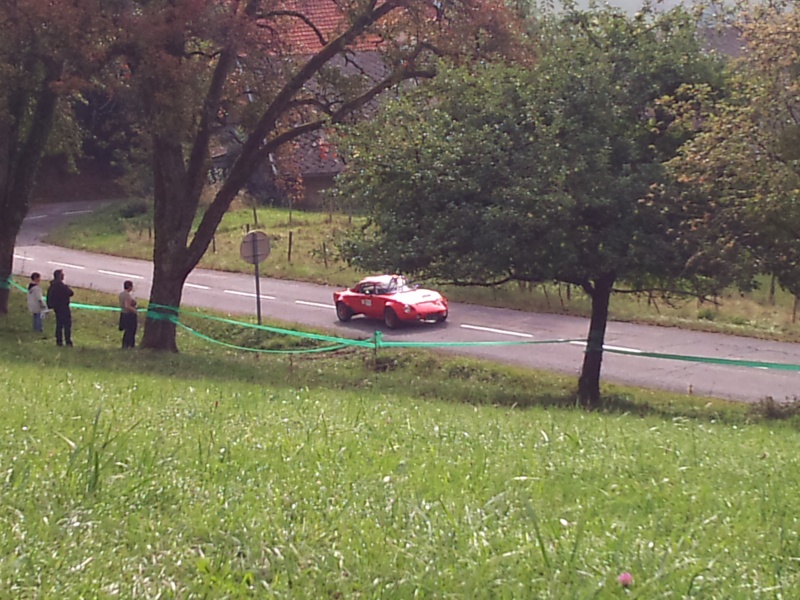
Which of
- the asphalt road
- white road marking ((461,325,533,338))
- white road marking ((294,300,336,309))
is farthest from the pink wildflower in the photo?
white road marking ((294,300,336,309))

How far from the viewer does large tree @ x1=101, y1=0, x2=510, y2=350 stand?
52.5ft

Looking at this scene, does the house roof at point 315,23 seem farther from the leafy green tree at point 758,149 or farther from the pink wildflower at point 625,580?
the pink wildflower at point 625,580

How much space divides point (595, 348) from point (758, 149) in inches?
180

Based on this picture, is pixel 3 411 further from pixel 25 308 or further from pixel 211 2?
pixel 25 308

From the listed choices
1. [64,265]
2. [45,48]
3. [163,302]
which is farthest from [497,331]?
[64,265]

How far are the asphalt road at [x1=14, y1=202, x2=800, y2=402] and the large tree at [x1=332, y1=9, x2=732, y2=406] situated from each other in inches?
176

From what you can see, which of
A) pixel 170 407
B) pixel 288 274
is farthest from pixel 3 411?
pixel 288 274

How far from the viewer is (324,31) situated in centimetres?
1884

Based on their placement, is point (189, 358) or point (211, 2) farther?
point (189, 358)

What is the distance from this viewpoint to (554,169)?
14227 millimetres

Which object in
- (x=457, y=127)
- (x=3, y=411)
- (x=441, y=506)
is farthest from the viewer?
(x=457, y=127)

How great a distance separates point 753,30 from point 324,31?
8326 mm

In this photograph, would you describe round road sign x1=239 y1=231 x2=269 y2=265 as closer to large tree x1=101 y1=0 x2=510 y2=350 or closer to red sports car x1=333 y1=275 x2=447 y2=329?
red sports car x1=333 y1=275 x2=447 y2=329

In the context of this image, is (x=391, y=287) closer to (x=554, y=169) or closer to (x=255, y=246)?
(x=255, y=246)
